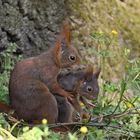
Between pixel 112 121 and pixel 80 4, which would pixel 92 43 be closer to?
pixel 80 4

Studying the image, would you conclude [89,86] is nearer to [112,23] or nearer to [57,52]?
[57,52]

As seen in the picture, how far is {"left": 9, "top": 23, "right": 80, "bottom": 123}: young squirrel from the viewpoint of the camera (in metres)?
5.68

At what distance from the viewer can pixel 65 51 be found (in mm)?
6055

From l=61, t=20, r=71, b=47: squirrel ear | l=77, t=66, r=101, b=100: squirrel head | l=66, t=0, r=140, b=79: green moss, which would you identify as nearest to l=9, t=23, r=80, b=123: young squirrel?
l=61, t=20, r=71, b=47: squirrel ear

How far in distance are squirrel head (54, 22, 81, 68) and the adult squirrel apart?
19cm

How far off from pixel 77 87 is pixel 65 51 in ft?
1.20

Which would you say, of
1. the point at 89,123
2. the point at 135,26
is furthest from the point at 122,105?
the point at 135,26

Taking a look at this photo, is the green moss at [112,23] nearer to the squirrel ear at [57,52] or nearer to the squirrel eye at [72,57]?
the squirrel eye at [72,57]

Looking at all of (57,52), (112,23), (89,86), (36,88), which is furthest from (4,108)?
(112,23)

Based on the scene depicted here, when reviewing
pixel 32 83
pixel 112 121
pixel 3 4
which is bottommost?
pixel 112 121

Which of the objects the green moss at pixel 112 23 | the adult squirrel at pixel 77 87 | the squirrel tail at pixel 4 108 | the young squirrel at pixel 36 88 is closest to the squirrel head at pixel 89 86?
the adult squirrel at pixel 77 87

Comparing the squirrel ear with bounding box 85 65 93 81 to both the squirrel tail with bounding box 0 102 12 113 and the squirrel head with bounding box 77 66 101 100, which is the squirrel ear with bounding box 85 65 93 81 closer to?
the squirrel head with bounding box 77 66 101 100

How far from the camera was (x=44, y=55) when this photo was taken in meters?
6.00

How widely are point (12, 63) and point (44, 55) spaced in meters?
1.08
